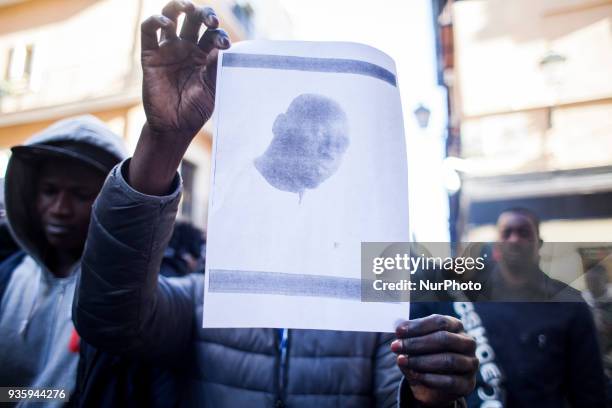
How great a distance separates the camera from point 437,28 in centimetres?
575

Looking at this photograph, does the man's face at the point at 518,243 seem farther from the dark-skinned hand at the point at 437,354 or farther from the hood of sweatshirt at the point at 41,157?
the hood of sweatshirt at the point at 41,157

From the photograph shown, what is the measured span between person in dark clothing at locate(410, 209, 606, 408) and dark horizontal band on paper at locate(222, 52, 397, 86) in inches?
21.4

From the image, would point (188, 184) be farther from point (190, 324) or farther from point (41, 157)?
point (190, 324)

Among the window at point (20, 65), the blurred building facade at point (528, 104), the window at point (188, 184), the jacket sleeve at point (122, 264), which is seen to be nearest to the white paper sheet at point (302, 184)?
the jacket sleeve at point (122, 264)

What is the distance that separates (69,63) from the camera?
3711 millimetres

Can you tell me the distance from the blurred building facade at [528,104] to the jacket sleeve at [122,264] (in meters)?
2.37

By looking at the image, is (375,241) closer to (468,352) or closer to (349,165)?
(349,165)

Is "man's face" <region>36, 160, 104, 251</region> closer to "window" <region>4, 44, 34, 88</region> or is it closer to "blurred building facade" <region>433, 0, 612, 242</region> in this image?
"window" <region>4, 44, 34, 88</region>

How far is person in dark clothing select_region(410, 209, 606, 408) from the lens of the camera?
1000mm

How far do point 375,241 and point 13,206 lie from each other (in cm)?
117

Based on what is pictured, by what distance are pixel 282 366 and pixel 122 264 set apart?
0.43m

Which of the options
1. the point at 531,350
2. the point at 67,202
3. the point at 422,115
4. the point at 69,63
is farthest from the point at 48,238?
the point at 422,115

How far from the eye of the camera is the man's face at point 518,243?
788 mm

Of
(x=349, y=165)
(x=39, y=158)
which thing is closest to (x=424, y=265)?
(x=349, y=165)
